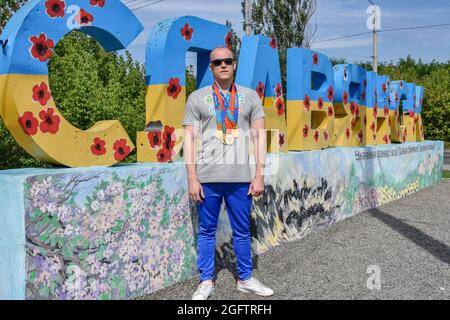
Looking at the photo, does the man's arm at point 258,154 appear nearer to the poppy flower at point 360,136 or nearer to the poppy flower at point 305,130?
the poppy flower at point 305,130

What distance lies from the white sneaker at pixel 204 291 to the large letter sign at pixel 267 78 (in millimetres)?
2380

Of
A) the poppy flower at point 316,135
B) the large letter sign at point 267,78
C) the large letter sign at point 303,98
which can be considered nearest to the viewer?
the large letter sign at point 267,78

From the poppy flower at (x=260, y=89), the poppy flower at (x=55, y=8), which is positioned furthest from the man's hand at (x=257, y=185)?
the poppy flower at (x=260, y=89)

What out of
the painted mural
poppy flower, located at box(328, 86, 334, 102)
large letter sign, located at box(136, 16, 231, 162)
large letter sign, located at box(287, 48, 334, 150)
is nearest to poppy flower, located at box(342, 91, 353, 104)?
poppy flower, located at box(328, 86, 334, 102)

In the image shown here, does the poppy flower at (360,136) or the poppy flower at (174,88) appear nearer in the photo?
the poppy flower at (174,88)

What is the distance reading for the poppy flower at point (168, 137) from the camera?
4.41m

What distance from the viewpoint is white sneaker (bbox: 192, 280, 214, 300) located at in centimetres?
381

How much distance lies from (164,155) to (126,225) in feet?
2.75

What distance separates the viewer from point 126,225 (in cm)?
382

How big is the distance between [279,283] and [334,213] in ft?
9.57

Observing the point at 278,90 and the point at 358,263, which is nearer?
the point at 358,263

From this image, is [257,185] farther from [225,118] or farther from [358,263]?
[358,263]

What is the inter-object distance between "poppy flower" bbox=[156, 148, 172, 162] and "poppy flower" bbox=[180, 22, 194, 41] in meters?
Answer: 1.06

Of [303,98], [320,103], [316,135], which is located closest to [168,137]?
[303,98]
